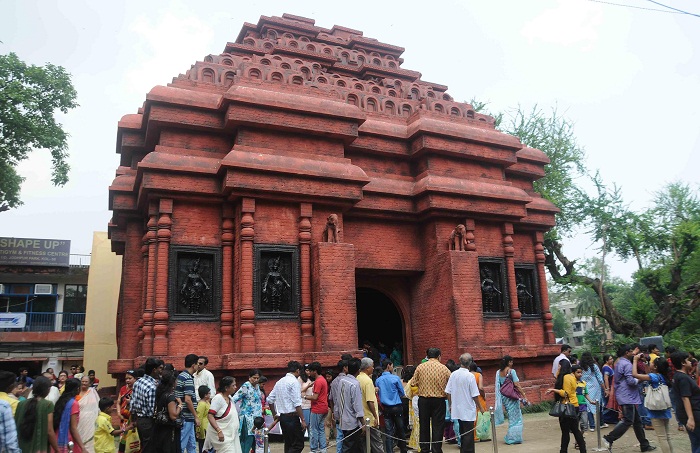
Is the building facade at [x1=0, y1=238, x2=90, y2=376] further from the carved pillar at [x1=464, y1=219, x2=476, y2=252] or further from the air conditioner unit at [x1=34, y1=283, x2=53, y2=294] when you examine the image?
the carved pillar at [x1=464, y1=219, x2=476, y2=252]

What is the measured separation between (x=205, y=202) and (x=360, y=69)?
796 cm

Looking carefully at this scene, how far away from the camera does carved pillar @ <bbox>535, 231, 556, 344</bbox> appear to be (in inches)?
579

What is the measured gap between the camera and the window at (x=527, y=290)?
1468cm

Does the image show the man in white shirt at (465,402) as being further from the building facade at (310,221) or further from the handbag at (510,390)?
the building facade at (310,221)

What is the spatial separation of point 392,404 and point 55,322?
90.0ft

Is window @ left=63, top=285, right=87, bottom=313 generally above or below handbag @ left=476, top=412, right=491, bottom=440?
above

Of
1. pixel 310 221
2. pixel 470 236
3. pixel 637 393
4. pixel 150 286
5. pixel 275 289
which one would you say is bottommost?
pixel 637 393

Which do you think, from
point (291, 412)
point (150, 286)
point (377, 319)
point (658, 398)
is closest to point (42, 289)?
point (377, 319)

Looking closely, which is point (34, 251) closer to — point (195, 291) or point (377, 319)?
point (377, 319)

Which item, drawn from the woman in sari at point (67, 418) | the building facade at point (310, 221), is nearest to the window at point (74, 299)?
the building facade at point (310, 221)

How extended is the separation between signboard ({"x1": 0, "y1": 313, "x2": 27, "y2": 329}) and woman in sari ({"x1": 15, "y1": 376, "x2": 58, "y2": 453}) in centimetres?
2583

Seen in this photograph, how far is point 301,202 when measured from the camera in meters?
11.7

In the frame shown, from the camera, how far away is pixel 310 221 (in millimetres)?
11797

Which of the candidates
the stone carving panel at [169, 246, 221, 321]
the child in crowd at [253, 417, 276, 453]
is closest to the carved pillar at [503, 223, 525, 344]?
the stone carving panel at [169, 246, 221, 321]
